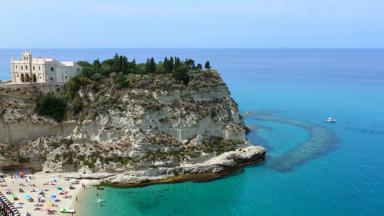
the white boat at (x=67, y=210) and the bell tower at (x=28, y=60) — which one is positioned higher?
the bell tower at (x=28, y=60)

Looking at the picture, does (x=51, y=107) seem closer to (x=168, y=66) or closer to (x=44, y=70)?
(x=44, y=70)

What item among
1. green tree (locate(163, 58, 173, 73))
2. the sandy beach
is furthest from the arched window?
green tree (locate(163, 58, 173, 73))

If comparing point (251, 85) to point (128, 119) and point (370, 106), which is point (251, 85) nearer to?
point (370, 106)

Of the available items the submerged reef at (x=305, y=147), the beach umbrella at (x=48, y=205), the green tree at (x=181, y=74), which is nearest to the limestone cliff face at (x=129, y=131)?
the green tree at (x=181, y=74)

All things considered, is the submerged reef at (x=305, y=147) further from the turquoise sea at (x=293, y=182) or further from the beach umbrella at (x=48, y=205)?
the beach umbrella at (x=48, y=205)

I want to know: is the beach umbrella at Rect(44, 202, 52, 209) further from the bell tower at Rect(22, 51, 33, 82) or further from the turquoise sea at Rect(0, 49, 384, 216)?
the bell tower at Rect(22, 51, 33, 82)

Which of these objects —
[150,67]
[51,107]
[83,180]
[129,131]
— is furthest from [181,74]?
[83,180]

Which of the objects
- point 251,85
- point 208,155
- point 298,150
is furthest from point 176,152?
point 251,85

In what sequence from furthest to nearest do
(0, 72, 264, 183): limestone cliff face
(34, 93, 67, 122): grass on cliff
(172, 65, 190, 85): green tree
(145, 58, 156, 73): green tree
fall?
(145, 58, 156, 73): green tree
(172, 65, 190, 85): green tree
(34, 93, 67, 122): grass on cliff
(0, 72, 264, 183): limestone cliff face
